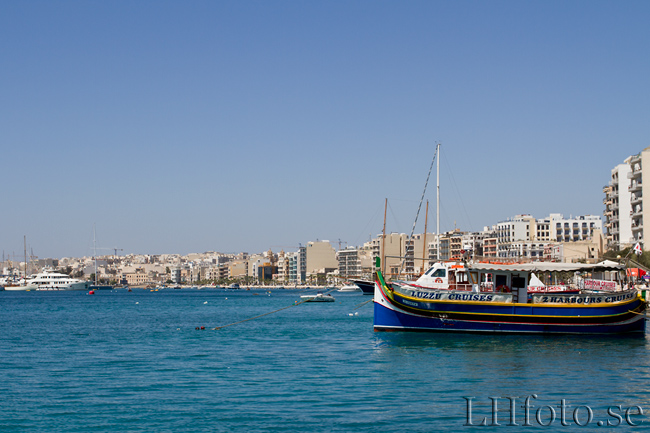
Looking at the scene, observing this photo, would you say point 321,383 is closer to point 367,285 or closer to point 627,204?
point 627,204

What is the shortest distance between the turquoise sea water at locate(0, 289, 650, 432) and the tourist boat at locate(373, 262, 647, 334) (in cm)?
80

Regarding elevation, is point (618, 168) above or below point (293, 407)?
above

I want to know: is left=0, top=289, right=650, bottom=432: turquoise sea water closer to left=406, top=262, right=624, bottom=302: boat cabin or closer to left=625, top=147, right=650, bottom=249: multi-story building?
left=406, top=262, right=624, bottom=302: boat cabin

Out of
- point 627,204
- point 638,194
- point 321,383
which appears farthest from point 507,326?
point 627,204

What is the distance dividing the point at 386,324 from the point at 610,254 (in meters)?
66.6

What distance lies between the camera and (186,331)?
165ft

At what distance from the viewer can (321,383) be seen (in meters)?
25.1

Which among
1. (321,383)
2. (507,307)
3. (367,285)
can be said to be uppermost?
(507,307)

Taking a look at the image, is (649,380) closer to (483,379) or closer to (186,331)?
(483,379)

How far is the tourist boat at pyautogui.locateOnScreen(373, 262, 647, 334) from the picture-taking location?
38969 millimetres

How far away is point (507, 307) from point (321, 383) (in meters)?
16.8

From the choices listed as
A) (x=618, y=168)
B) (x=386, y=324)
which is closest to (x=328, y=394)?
(x=386, y=324)

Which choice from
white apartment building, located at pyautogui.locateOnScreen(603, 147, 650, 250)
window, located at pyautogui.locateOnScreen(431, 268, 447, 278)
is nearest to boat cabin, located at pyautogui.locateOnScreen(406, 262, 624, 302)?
window, located at pyautogui.locateOnScreen(431, 268, 447, 278)

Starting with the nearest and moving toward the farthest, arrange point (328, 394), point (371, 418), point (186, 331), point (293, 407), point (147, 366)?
point (371, 418), point (293, 407), point (328, 394), point (147, 366), point (186, 331)
